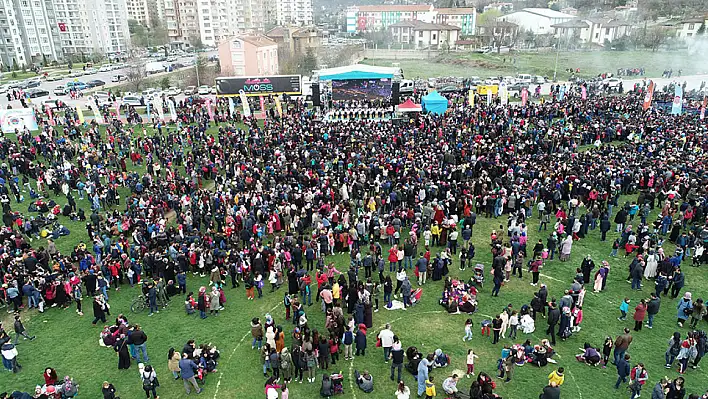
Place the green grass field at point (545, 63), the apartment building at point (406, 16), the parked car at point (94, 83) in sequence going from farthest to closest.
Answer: the apartment building at point (406, 16) → the green grass field at point (545, 63) → the parked car at point (94, 83)

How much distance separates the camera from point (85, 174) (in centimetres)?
2752

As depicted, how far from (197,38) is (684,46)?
10238cm

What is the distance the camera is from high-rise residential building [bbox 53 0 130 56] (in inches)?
4008

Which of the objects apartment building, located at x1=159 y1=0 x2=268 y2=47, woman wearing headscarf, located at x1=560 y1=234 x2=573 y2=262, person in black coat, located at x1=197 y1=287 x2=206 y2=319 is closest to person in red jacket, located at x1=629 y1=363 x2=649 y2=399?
woman wearing headscarf, located at x1=560 y1=234 x2=573 y2=262

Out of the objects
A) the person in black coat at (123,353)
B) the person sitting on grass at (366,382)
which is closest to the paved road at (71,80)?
the person in black coat at (123,353)

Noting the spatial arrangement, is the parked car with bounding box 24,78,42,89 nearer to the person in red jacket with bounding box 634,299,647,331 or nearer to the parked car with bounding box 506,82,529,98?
the parked car with bounding box 506,82,529,98

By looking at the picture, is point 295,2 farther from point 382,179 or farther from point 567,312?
point 567,312

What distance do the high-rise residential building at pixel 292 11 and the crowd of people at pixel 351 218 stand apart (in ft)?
483

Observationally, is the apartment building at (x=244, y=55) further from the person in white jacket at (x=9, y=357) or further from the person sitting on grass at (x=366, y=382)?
the person sitting on grass at (x=366, y=382)

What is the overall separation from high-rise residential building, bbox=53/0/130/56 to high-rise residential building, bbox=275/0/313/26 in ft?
203

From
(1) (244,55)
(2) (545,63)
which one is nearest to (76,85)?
(1) (244,55)

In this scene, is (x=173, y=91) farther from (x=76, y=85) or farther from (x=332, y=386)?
(x=332, y=386)

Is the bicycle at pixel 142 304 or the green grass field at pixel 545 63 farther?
the green grass field at pixel 545 63

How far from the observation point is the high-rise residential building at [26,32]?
88.1 m
